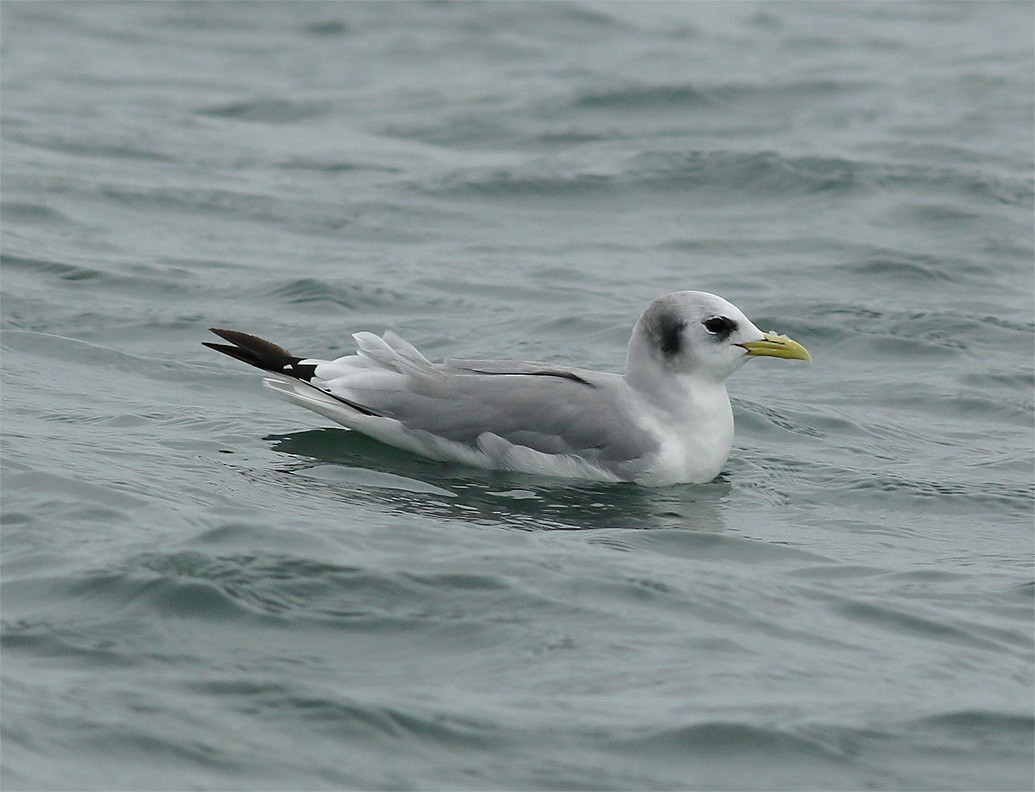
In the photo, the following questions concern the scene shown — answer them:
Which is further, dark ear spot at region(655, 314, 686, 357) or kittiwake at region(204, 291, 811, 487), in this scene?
dark ear spot at region(655, 314, 686, 357)

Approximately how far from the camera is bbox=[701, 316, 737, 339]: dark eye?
29.3ft

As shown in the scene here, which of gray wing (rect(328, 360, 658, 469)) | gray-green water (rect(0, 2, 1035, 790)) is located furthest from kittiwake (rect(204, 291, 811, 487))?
gray-green water (rect(0, 2, 1035, 790))

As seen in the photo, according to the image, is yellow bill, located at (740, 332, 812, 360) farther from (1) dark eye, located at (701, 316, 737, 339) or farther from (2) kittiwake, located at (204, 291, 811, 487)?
(1) dark eye, located at (701, 316, 737, 339)

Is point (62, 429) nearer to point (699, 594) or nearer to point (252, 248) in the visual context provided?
point (699, 594)

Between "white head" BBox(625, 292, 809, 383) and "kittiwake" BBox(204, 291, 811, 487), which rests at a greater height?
"white head" BBox(625, 292, 809, 383)

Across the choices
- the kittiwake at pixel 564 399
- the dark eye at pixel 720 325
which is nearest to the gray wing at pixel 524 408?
the kittiwake at pixel 564 399

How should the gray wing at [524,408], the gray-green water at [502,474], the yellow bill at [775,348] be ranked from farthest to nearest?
1. the yellow bill at [775,348]
2. the gray wing at [524,408]
3. the gray-green water at [502,474]

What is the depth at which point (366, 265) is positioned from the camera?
13734 mm

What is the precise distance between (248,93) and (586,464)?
41.1ft

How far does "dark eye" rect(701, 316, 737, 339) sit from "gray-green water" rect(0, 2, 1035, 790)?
2.65ft

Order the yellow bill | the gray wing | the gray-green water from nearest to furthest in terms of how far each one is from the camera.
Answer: the gray-green water, the gray wing, the yellow bill

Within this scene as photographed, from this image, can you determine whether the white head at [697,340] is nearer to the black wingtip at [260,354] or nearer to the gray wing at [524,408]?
the gray wing at [524,408]

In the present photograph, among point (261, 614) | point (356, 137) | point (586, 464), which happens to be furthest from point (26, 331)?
point (356, 137)

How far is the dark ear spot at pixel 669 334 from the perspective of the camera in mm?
8938
